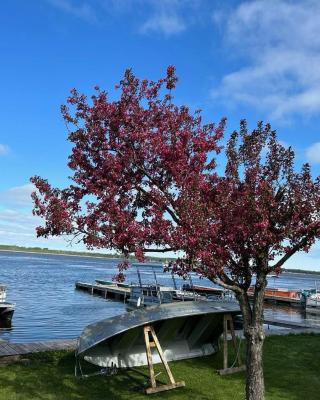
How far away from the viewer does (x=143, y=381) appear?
12.4 m

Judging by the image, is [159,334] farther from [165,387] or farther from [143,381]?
[165,387]

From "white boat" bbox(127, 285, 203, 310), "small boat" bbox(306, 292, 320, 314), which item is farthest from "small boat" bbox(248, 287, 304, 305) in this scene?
"white boat" bbox(127, 285, 203, 310)

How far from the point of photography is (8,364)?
44.3 ft

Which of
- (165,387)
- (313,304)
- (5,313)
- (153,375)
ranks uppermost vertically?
(313,304)

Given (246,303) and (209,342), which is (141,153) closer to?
(246,303)

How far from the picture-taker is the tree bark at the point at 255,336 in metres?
8.88

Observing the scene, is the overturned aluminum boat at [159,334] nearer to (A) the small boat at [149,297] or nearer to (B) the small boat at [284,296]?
(A) the small boat at [149,297]

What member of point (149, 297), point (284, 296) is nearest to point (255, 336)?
point (149, 297)

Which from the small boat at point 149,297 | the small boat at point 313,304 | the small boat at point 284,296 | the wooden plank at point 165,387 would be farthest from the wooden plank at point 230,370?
the small boat at point 284,296

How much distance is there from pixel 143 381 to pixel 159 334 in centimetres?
170

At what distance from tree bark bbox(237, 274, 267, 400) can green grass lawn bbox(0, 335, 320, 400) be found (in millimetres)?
2245

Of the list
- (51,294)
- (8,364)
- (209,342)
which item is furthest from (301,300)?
(8,364)

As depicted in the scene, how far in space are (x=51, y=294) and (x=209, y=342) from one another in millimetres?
42110

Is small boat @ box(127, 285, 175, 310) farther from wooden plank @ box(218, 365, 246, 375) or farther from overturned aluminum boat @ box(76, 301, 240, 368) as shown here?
wooden plank @ box(218, 365, 246, 375)
